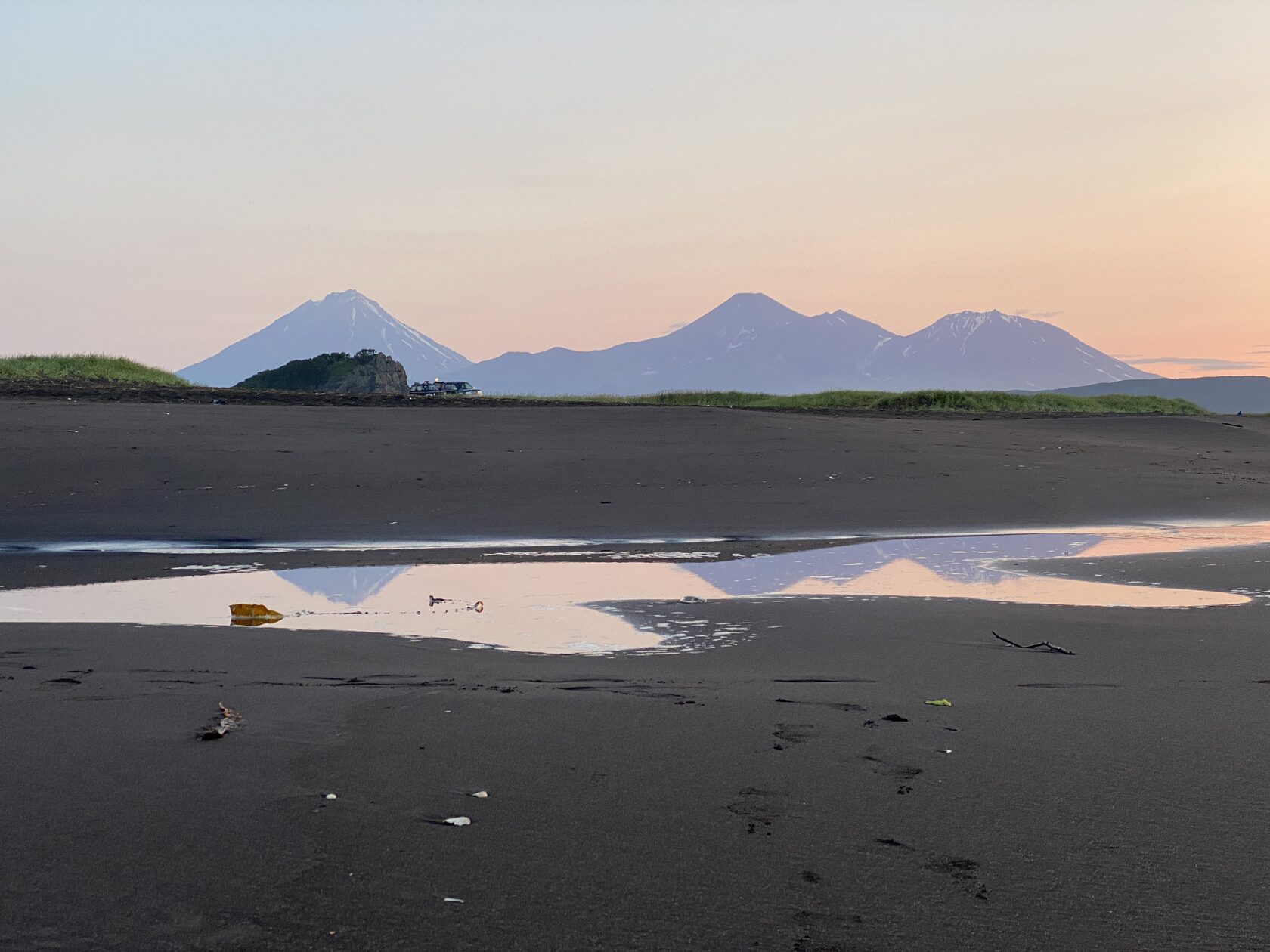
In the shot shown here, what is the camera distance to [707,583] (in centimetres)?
884

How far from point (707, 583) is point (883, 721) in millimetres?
4282

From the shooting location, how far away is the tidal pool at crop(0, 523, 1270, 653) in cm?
692

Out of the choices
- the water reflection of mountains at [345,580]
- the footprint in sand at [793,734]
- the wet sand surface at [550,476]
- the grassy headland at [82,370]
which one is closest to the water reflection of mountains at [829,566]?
the water reflection of mountains at [345,580]

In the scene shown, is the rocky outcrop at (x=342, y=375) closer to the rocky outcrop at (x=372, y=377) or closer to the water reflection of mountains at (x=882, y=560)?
the rocky outcrop at (x=372, y=377)

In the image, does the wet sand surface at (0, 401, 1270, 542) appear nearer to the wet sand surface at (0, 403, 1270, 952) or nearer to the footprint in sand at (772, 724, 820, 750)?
the wet sand surface at (0, 403, 1270, 952)

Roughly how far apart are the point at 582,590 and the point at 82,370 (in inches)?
969

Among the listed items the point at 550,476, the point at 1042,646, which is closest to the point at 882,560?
the point at 1042,646

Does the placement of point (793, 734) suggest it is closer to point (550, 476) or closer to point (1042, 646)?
point (1042, 646)

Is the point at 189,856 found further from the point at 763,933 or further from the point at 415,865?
the point at 763,933

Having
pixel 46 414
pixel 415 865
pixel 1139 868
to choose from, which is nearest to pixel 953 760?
pixel 1139 868

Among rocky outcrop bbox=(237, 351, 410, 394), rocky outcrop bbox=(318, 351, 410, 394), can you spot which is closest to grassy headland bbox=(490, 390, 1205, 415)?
rocky outcrop bbox=(318, 351, 410, 394)

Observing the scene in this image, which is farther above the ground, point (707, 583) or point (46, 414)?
point (46, 414)

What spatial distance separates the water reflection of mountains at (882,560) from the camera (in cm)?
901

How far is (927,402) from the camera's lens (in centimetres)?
3391
